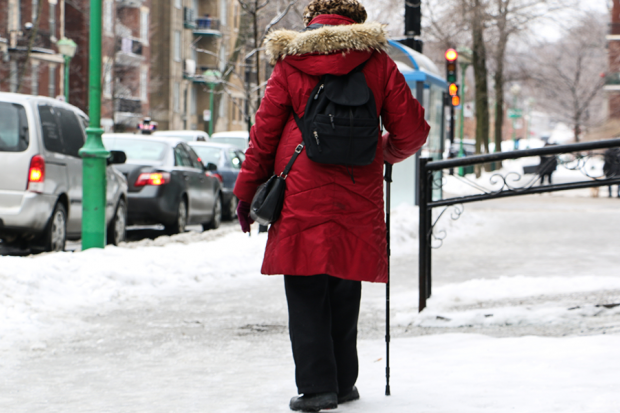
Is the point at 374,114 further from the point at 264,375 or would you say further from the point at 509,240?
the point at 509,240

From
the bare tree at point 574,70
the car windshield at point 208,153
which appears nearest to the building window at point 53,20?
the bare tree at point 574,70

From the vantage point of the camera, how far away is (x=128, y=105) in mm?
56531

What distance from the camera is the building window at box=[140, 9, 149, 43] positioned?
198 feet

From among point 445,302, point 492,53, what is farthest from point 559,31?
point 445,302

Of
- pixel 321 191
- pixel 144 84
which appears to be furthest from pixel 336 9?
pixel 144 84

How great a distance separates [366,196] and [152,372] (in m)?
1.91

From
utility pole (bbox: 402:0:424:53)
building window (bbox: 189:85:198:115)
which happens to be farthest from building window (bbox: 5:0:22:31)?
utility pole (bbox: 402:0:424:53)

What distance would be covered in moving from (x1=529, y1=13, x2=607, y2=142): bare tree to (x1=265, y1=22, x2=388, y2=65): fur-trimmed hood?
1331 inches

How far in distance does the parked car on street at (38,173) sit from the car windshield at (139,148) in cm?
281

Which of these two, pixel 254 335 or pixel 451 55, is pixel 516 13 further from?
pixel 254 335

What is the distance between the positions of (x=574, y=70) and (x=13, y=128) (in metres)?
56.1

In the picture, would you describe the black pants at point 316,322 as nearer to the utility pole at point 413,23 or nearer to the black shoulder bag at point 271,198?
the black shoulder bag at point 271,198

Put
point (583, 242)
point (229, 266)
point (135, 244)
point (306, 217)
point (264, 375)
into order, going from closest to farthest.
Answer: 1. point (306, 217)
2. point (264, 375)
3. point (229, 266)
4. point (135, 244)
5. point (583, 242)

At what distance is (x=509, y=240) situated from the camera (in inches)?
542
